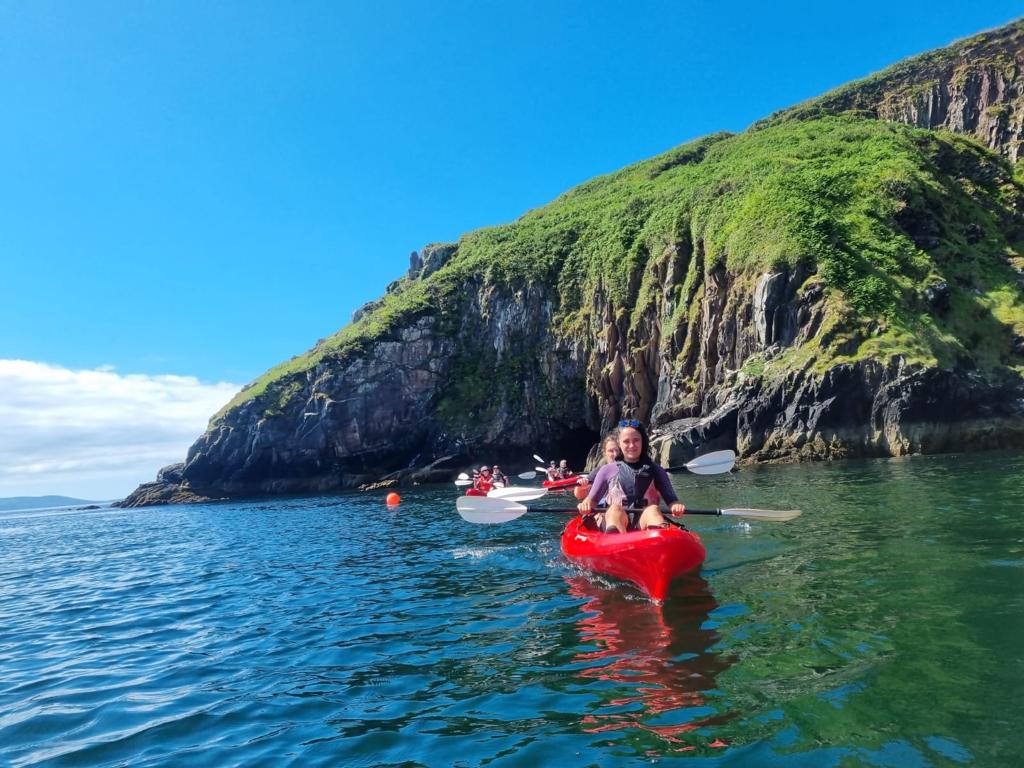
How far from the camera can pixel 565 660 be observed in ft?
19.7

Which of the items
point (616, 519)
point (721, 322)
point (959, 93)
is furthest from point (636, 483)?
point (959, 93)

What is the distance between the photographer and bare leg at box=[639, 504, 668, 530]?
8.28 metres

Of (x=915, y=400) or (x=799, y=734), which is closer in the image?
(x=799, y=734)

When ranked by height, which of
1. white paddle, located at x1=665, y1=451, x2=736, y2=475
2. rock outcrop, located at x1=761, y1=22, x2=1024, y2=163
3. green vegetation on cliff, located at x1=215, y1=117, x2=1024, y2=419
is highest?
rock outcrop, located at x1=761, y1=22, x2=1024, y2=163

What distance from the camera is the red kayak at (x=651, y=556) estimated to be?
7.32 meters

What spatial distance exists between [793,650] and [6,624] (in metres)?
13.3

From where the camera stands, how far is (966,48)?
5312cm

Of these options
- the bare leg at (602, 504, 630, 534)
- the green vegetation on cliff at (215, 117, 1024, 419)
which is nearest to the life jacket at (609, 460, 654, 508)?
the bare leg at (602, 504, 630, 534)

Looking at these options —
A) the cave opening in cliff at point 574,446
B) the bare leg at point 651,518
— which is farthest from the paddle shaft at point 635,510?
the cave opening in cliff at point 574,446

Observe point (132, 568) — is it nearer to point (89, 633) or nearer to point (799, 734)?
point (89, 633)

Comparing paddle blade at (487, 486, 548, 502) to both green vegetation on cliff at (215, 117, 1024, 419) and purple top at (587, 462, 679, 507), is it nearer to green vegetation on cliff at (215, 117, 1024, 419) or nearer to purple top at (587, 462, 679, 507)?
purple top at (587, 462, 679, 507)

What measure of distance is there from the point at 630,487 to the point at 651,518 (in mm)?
631

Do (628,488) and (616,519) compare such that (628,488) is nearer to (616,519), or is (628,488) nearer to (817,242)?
(616,519)

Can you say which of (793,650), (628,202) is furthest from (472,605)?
(628,202)
